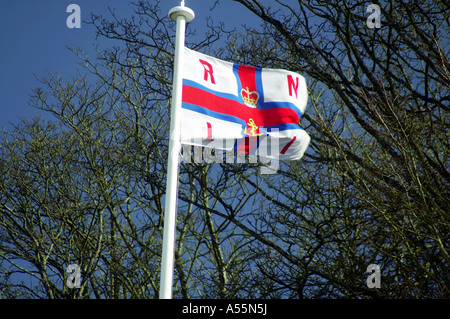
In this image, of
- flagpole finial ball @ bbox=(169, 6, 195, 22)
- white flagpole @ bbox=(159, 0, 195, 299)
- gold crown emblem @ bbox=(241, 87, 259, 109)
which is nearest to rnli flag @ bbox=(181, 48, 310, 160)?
gold crown emblem @ bbox=(241, 87, 259, 109)

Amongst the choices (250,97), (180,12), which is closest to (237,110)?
(250,97)

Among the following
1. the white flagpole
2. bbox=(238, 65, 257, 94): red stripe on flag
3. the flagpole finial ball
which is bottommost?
the white flagpole

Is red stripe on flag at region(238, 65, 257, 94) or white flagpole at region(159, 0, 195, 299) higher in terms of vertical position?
red stripe on flag at region(238, 65, 257, 94)

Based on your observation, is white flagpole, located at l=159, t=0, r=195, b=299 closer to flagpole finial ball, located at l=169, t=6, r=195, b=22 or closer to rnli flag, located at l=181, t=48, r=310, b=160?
flagpole finial ball, located at l=169, t=6, r=195, b=22

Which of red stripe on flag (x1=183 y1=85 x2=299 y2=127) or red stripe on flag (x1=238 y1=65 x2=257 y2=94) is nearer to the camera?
red stripe on flag (x1=183 y1=85 x2=299 y2=127)

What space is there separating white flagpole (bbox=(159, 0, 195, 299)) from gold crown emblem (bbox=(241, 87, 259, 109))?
0.79 meters

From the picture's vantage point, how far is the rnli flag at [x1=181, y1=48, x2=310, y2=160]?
5.66 meters

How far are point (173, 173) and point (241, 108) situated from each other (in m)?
1.18

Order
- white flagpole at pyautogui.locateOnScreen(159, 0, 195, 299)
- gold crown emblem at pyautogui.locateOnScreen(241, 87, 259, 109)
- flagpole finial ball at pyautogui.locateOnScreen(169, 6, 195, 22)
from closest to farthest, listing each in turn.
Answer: white flagpole at pyautogui.locateOnScreen(159, 0, 195, 299)
flagpole finial ball at pyautogui.locateOnScreen(169, 6, 195, 22)
gold crown emblem at pyautogui.locateOnScreen(241, 87, 259, 109)

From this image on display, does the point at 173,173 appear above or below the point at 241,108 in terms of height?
below

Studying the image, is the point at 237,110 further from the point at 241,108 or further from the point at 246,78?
the point at 246,78

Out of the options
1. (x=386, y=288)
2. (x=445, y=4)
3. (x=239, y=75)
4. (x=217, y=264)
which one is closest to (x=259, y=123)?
(x=239, y=75)

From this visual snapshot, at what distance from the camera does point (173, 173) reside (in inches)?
202

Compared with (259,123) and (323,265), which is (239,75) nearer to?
(259,123)
